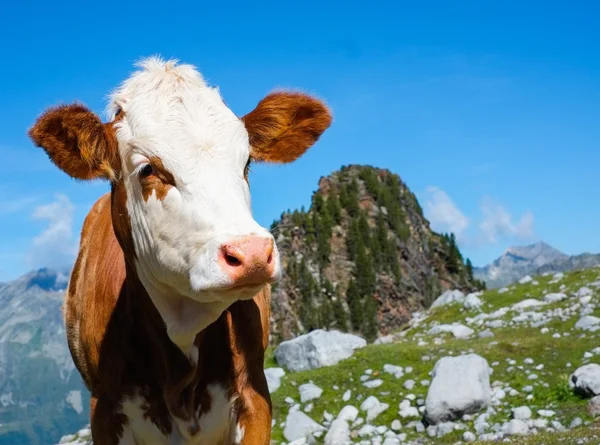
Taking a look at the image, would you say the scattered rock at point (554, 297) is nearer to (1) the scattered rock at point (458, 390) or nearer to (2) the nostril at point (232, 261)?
(1) the scattered rock at point (458, 390)

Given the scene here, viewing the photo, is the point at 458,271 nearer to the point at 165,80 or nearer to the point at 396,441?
the point at 396,441

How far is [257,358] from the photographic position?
17.5 ft

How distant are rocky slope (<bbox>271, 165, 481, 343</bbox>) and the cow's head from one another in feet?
253

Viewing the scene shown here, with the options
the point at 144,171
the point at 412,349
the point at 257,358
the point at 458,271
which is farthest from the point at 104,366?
the point at 458,271

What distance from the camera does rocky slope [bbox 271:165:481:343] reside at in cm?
8681

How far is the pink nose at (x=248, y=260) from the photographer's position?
3768 millimetres

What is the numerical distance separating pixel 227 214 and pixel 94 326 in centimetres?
207

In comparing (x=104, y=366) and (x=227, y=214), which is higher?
(x=227, y=214)

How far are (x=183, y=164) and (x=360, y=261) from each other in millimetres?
89825

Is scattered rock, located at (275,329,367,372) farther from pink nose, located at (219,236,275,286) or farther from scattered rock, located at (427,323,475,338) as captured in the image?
pink nose, located at (219,236,275,286)

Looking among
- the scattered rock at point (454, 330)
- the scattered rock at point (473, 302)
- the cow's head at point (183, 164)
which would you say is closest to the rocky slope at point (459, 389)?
the scattered rock at point (454, 330)

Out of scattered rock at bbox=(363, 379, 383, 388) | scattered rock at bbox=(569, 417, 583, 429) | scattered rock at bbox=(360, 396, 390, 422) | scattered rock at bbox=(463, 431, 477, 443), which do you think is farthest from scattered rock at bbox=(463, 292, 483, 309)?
scattered rock at bbox=(569, 417, 583, 429)

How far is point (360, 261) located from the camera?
307 ft

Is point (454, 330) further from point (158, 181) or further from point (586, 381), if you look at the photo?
point (158, 181)
